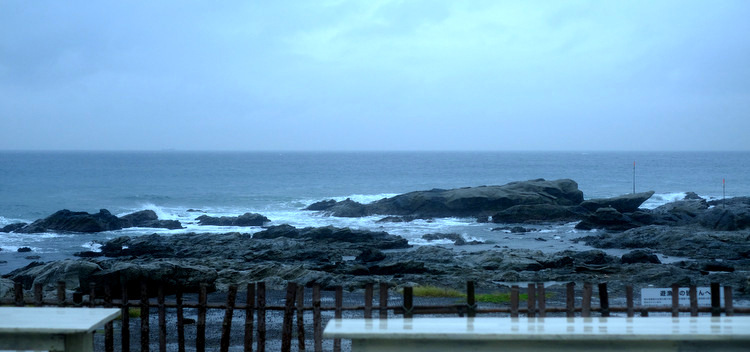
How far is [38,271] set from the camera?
22.8 metres

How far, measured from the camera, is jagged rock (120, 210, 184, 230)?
47.0 m

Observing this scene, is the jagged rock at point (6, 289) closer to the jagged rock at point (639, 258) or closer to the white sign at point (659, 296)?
the white sign at point (659, 296)

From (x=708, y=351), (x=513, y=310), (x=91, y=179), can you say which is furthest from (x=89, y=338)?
(x=91, y=179)

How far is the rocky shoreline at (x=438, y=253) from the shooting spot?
21.5m

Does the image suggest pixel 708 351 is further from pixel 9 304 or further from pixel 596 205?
pixel 596 205

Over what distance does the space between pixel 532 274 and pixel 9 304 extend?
1763 centimetres

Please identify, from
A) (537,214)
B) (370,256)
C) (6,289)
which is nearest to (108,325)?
(6,289)

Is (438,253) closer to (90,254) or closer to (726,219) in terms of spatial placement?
(90,254)

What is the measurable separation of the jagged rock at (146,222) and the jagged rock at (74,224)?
1.66 metres

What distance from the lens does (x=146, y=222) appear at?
48.9 meters

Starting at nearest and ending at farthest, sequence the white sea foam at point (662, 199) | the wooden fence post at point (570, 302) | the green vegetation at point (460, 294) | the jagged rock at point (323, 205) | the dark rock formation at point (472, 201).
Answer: the wooden fence post at point (570, 302) < the green vegetation at point (460, 294) < the dark rock formation at point (472, 201) < the jagged rock at point (323, 205) < the white sea foam at point (662, 199)

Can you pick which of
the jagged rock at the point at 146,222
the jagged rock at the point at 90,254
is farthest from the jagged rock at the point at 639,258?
the jagged rock at the point at 146,222

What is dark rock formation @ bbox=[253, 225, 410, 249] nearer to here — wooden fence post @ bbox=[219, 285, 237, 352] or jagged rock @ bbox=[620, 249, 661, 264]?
jagged rock @ bbox=[620, 249, 661, 264]

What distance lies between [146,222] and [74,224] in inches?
219
